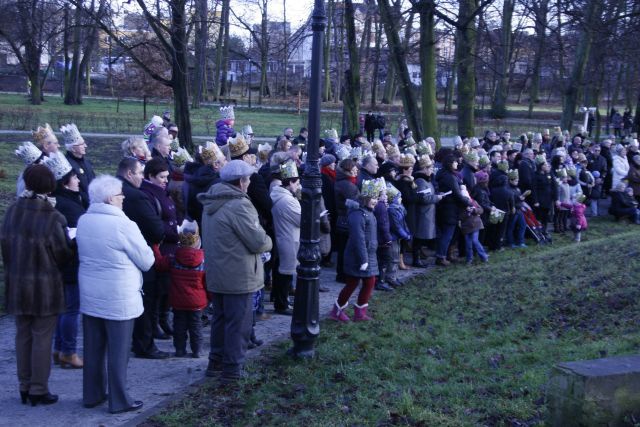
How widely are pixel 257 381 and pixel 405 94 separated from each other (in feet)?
52.6

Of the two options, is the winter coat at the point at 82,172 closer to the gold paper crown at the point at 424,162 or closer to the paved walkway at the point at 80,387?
the paved walkway at the point at 80,387

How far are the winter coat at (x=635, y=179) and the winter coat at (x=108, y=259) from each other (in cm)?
1573

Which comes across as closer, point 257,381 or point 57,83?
point 257,381

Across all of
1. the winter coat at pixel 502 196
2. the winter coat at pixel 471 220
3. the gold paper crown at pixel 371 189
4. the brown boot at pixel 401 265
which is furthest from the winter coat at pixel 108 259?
the winter coat at pixel 502 196

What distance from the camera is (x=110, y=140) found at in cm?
3094

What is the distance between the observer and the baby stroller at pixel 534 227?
15964 mm

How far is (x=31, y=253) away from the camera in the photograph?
20.7 feet

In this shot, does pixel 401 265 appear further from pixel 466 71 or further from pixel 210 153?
pixel 466 71

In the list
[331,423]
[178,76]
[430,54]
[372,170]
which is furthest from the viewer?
[178,76]

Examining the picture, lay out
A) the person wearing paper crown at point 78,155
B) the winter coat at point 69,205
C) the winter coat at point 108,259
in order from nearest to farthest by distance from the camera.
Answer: the winter coat at point 108,259 < the winter coat at point 69,205 < the person wearing paper crown at point 78,155

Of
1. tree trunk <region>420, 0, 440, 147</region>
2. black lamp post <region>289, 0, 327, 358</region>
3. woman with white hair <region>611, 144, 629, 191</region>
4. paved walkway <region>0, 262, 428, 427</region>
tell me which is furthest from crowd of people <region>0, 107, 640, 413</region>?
tree trunk <region>420, 0, 440, 147</region>

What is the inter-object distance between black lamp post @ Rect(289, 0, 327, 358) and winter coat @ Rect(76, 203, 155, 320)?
78.1 inches

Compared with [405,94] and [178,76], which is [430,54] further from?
[178,76]

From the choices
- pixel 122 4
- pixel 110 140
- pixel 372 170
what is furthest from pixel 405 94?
pixel 110 140
